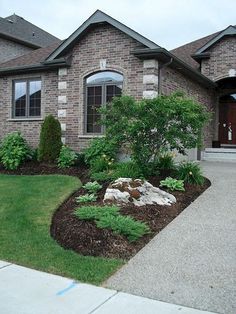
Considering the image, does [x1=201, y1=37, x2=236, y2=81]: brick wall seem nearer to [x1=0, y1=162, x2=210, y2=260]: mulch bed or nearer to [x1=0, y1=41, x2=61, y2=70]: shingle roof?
[x1=0, y1=41, x2=61, y2=70]: shingle roof

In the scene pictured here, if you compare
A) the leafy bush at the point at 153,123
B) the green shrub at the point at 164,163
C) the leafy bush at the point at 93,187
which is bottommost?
the leafy bush at the point at 93,187

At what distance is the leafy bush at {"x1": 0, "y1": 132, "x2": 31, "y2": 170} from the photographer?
1322cm

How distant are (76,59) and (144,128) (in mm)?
5789

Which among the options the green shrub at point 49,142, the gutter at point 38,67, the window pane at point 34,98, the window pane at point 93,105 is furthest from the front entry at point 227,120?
the green shrub at point 49,142

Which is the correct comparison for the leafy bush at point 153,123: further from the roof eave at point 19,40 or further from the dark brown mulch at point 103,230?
the roof eave at point 19,40

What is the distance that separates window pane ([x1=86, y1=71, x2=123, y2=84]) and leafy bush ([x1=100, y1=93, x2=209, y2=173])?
352 cm

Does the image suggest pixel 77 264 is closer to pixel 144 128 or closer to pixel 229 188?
pixel 144 128

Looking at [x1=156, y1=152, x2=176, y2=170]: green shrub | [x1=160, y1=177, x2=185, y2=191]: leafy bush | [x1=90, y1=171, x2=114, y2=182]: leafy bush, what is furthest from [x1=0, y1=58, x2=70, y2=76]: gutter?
[x1=160, y1=177, x2=185, y2=191]: leafy bush

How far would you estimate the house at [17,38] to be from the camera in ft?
75.6

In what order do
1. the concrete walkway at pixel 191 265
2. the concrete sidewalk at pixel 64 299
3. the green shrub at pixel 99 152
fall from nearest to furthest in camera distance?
the concrete sidewalk at pixel 64 299, the concrete walkway at pixel 191 265, the green shrub at pixel 99 152

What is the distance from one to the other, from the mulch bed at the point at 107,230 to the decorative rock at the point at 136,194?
0.19 m

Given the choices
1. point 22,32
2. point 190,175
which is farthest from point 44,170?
point 22,32

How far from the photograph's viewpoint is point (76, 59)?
14.1 m

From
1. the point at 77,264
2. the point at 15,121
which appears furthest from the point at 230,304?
the point at 15,121
